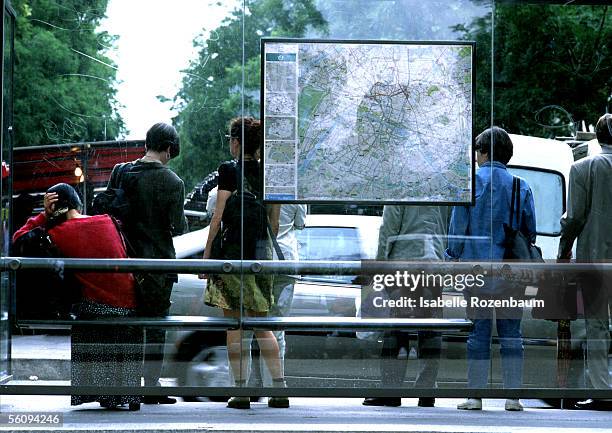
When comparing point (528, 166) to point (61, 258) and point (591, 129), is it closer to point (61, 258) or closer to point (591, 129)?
point (591, 129)

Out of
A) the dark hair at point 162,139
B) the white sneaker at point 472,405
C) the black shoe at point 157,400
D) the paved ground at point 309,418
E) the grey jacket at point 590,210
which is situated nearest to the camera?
the paved ground at point 309,418

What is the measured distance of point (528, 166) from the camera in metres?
7.60

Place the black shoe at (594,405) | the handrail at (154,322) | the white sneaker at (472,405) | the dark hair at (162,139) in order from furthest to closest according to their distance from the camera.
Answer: the black shoe at (594,405), the white sneaker at (472,405), the dark hair at (162,139), the handrail at (154,322)

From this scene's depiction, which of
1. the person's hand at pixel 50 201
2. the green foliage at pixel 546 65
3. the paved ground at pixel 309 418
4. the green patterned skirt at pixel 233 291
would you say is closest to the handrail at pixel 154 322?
the green patterned skirt at pixel 233 291

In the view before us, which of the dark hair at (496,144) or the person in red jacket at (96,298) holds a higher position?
the dark hair at (496,144)

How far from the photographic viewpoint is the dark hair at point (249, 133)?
293 inches

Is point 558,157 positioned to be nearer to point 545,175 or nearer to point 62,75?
point 545,175

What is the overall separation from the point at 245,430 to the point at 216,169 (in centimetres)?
165

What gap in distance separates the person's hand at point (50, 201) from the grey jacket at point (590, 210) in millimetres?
3139

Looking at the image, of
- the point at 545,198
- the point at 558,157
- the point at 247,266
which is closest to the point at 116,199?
the point at 247,266

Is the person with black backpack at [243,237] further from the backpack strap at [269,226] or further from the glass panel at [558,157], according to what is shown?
the glass panel at [558,157]

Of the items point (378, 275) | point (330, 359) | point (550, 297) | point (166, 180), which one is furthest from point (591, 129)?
point (166, 180)

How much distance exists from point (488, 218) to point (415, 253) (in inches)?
19.7

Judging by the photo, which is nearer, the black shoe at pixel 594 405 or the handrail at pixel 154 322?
the handrail at pixel 154 322
